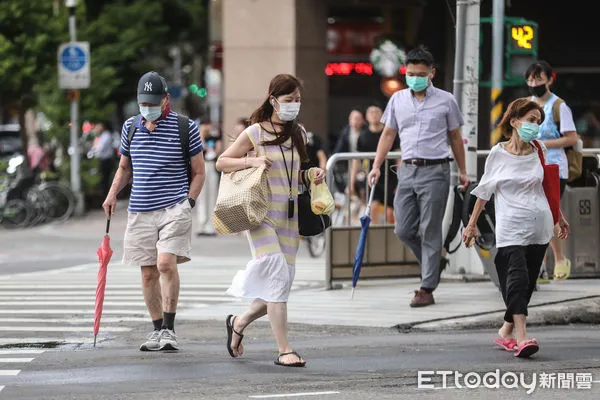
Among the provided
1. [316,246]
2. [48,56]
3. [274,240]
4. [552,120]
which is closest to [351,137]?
[316,246]

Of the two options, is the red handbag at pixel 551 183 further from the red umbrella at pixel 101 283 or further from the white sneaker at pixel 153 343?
the red umbrella at pixel 101 283

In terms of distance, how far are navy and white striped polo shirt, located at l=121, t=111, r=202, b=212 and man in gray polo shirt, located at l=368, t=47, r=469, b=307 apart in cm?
230

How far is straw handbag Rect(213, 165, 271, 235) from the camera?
873cm

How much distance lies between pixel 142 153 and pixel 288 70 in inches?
643

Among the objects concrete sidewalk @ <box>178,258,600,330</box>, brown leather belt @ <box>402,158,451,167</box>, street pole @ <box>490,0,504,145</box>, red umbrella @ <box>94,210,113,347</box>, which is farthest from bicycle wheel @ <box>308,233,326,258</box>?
red umbrella @ <box>94,210,113,347</box>

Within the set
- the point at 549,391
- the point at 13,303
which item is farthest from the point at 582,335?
the point at 13,303

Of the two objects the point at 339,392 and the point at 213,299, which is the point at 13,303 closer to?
A: the point at 213,299

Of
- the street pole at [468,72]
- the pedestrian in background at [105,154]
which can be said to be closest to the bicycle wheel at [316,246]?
the street pole at [468,72]

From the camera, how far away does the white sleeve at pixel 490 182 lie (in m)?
9.43

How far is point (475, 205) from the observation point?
9484 millimetres

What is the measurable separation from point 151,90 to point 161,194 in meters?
0.69

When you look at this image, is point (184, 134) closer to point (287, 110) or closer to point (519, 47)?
point (287, 110)

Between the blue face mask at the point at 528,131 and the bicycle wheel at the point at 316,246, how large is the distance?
9.01 m

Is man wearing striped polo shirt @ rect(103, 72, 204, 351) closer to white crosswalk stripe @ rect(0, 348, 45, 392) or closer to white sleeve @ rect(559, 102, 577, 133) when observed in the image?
white crosswalk stripe @ rect(0, 348, 45, 392)
